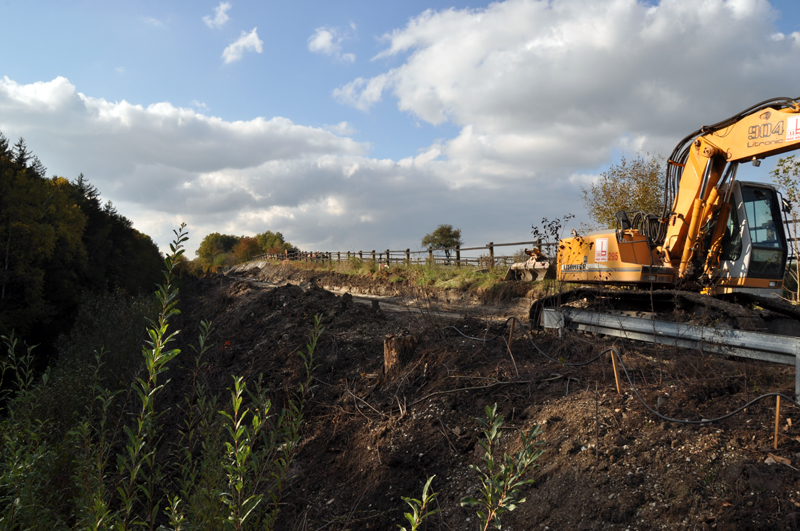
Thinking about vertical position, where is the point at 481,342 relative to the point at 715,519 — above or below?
above

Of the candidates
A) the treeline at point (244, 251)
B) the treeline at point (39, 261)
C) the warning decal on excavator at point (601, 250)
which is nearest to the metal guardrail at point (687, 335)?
the warning decal on excavator at point (601, 250)

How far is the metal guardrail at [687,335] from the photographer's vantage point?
15.4ft

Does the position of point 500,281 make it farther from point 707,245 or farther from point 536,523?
point 536,523

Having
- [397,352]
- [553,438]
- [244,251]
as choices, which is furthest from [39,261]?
[244,251]

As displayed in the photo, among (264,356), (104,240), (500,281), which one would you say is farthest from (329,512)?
(104,240)

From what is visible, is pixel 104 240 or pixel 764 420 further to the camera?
pixel 104 240

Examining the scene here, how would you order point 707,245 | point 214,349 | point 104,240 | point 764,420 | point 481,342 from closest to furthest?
point 764,420
point 481,342
point 707,245
point 214,349
point 104,240

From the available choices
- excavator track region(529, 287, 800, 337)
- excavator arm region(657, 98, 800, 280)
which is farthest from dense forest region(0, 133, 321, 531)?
excavator arm region(657, 98, 800, 280)

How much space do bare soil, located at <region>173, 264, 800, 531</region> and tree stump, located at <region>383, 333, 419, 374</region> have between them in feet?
0.30

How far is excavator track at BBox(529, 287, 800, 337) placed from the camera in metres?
6.57

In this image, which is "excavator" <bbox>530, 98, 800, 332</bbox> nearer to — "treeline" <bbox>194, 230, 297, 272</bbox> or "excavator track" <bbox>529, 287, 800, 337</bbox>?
"excavator track" <bbox>529, 287, 800, 337</bbox>

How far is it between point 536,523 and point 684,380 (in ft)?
7.16

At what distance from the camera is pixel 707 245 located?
8.35 meters

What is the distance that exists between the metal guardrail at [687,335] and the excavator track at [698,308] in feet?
0.94
